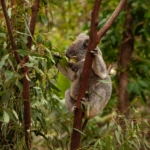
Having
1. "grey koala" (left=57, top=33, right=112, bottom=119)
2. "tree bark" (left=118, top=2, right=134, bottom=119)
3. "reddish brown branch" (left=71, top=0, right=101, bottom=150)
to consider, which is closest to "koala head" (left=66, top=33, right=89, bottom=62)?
"grey koala" (left=57, top=33, right=112, bottom=119)

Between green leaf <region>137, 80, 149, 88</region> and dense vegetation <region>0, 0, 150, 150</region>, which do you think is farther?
green leaf <region>137, 80, 149, 88</region>

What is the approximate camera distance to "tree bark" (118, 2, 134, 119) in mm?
4566

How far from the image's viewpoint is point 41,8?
2.68m

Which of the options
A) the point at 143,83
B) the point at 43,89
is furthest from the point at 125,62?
the point at 43,89

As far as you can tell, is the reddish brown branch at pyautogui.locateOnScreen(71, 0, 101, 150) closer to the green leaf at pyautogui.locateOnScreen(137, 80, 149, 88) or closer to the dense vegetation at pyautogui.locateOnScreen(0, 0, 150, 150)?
the dense vegetation at pyautogui.locateOnScreen(0, 0, 150, 150)

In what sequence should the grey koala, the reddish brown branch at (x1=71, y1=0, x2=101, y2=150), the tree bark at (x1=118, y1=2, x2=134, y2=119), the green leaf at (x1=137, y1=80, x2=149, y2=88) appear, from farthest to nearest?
the tree bark at (x1=118, y1=2, x2=134, y2=119) < the green leaf at (x1=137, y1=80, x2=149, y2=88) < the grey koala < the reddish brown branch at (x1=71, y1=0, x2=101, y2=150)

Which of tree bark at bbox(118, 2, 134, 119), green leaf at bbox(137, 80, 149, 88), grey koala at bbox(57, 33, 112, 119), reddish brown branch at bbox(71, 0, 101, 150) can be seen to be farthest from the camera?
tree bark at bbox(118, 2, 134, 119)

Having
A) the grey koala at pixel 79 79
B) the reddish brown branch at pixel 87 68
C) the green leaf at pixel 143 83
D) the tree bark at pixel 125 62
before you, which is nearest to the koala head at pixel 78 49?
the grey koala at pixel 79 79

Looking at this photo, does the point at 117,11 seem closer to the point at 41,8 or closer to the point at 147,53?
the point at 41,8

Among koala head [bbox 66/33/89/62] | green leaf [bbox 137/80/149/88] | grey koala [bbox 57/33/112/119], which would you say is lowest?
green leaf [bbox 137/80/149/88]

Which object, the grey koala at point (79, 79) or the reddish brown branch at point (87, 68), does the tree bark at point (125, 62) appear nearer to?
the grey koala at point (79, 79)

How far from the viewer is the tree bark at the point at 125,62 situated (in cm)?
457

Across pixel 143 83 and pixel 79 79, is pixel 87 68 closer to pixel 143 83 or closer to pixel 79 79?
pixel 79 79

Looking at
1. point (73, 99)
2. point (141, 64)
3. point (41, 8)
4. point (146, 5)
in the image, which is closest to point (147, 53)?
point (141, 64)
